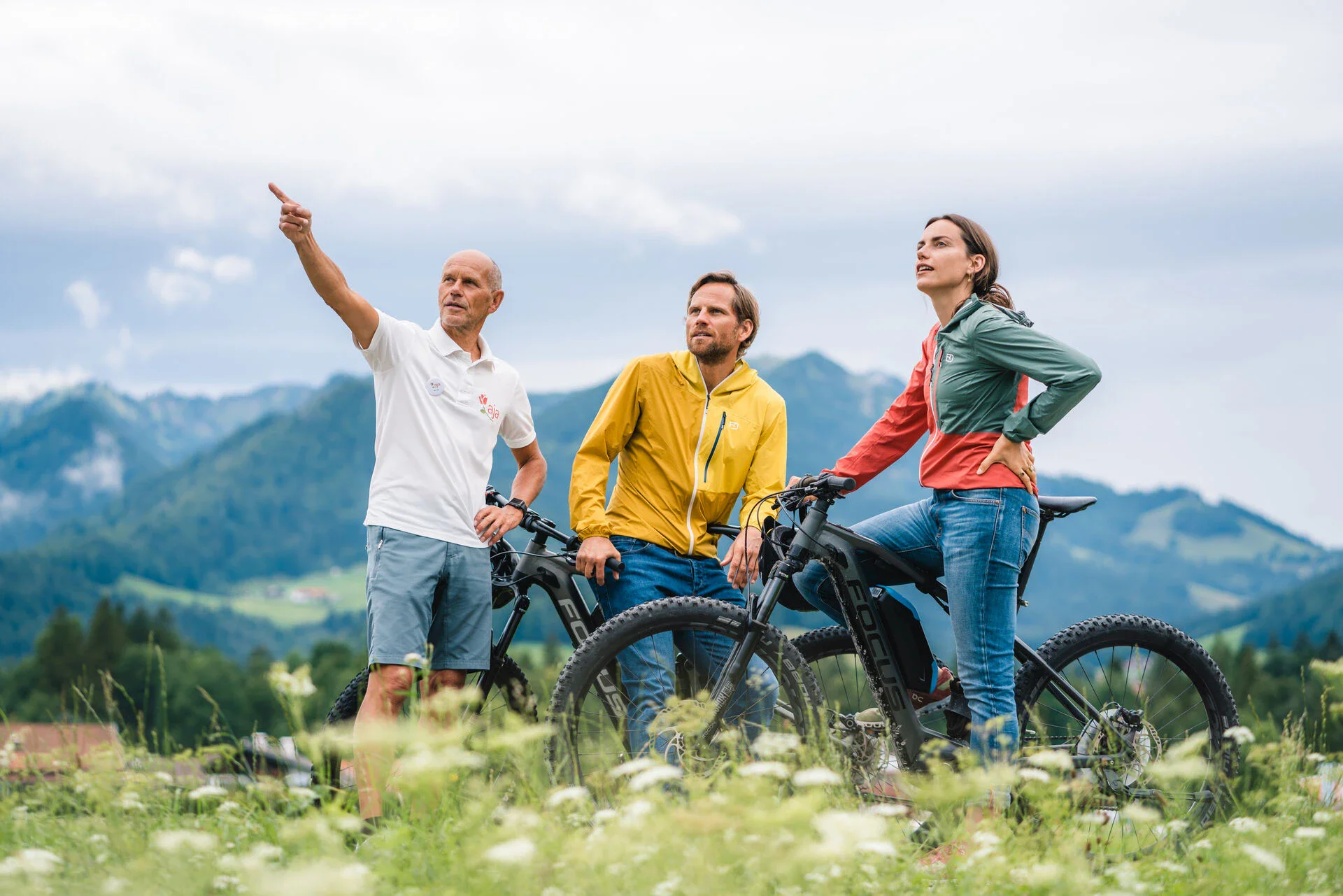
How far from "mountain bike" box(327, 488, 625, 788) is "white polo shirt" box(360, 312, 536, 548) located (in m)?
0.37

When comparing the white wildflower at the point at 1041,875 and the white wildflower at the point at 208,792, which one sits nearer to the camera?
the white wildflower at the point at 1041,875

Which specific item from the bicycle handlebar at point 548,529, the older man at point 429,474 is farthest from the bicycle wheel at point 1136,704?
the older man at point 429,474

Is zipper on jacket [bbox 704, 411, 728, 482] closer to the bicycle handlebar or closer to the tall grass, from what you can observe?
the bicycle handlebar

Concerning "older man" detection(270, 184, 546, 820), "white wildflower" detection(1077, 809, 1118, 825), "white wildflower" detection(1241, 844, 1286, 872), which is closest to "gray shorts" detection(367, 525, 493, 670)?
"older man" detection(270, 184, 546, 820)

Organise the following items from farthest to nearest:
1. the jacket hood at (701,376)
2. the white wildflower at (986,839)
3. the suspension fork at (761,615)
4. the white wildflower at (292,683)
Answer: the jacket hood at (701,376), the suspension fork at (761,615), the white wildflower at (986,839), the white wildflower at (292,683)

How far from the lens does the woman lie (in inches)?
155

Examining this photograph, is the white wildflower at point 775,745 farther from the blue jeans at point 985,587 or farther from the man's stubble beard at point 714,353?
the man's stubble beard at point 714,353

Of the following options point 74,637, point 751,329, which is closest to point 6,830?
point 751,329

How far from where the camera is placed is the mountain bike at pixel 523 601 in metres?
4.58

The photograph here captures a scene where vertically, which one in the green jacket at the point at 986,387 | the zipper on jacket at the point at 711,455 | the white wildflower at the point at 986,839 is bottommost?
the white wildflower at the point at 986,839

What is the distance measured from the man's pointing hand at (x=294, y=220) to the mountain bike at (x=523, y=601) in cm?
134

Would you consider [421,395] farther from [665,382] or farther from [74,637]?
[74,637]

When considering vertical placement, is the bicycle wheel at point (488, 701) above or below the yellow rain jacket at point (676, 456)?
below

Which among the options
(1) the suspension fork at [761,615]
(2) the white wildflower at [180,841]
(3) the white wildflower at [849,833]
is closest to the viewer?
(3) the white wildflower at [849,833]
